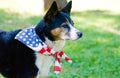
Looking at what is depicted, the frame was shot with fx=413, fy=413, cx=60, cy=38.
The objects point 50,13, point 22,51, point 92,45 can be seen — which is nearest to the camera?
point 50,13

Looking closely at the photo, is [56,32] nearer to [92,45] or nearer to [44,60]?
[44,60]

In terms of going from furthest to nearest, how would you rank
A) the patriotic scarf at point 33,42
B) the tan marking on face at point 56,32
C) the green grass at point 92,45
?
the green grass at point 92,45 → the patriotic scarf at point 33,42 → the tan marking on face at point 56,32

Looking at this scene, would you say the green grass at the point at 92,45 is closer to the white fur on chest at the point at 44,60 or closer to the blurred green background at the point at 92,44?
the blurred green background at the point at 92,44

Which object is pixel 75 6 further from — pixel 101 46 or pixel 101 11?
pixel 101 46

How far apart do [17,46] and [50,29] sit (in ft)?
1.80

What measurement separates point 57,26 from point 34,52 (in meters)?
0.50

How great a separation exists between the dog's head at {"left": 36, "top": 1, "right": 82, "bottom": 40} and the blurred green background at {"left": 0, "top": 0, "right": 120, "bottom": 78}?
168cm

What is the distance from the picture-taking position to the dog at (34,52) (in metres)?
5.60

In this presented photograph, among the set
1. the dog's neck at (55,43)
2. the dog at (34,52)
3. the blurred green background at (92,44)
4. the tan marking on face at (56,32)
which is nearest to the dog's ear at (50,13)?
the dog at (34,52)

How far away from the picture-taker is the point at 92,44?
9547mm

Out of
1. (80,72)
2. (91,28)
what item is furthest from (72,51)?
(91,28)

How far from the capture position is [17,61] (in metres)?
5.70

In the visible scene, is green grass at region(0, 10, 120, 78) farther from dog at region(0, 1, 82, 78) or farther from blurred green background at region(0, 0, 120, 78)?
dog at region(0, 1, 82, 78)

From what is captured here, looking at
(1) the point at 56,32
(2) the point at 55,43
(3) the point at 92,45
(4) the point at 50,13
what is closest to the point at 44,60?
(2) the point at 55,43
